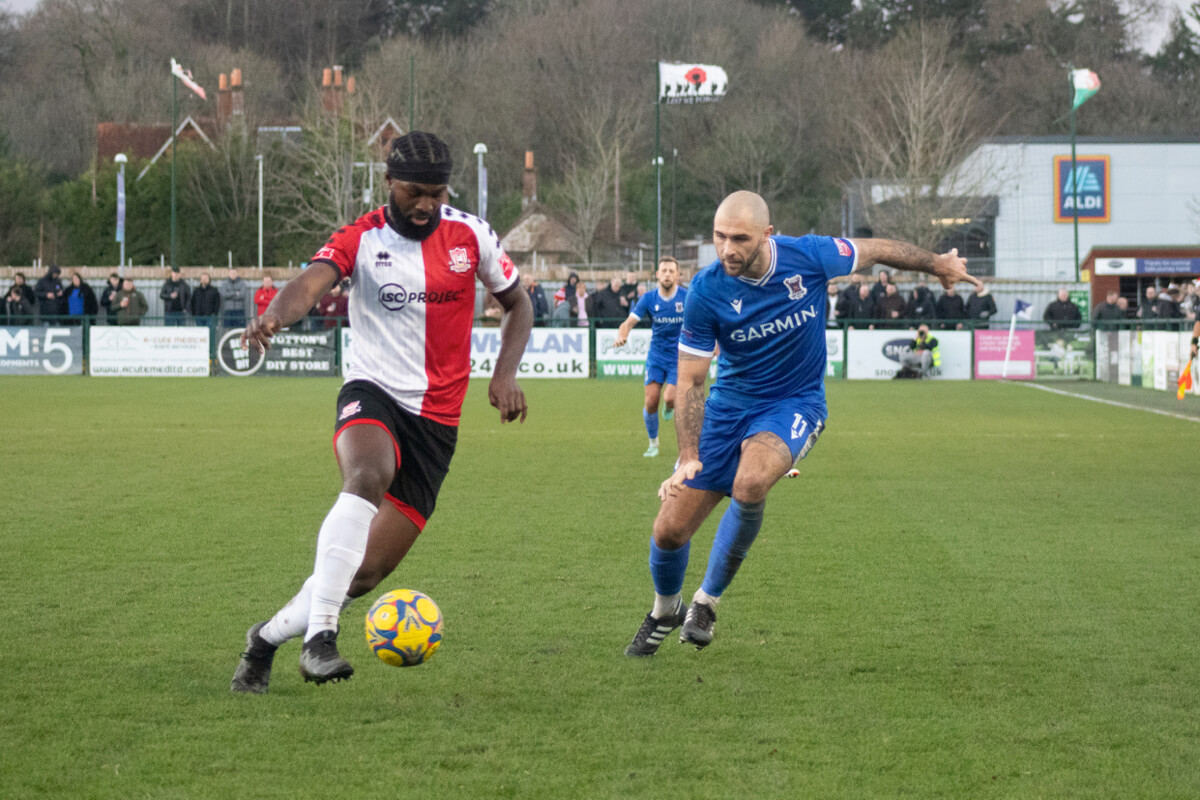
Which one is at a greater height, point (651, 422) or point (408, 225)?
point (408, 225)

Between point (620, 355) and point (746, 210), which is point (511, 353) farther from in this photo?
point (620, 355)

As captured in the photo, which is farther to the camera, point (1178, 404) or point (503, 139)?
point (503, 139)

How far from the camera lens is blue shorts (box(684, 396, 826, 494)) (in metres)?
5.95

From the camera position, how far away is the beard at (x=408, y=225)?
17.3 feet

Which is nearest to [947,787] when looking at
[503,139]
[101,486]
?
[101,486]

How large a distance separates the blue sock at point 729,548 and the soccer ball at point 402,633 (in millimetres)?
1400

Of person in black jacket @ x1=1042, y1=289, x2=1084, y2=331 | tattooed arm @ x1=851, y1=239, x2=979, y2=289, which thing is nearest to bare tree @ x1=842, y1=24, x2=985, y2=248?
person in black jacket @ x1=1042, y1=289, x2=1084, y2=331

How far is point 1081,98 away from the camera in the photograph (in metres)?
41.7

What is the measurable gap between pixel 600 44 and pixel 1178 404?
→ 50948 millimetres

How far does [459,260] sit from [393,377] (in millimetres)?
538

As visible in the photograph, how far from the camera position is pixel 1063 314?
30250 millimetres

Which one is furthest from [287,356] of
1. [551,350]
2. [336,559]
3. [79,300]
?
[336,559]

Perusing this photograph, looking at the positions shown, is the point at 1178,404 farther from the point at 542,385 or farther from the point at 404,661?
the point at 404,661

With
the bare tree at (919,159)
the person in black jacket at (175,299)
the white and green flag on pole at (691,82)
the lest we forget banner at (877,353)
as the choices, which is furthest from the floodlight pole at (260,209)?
the lest we forget banner at (877,353)
